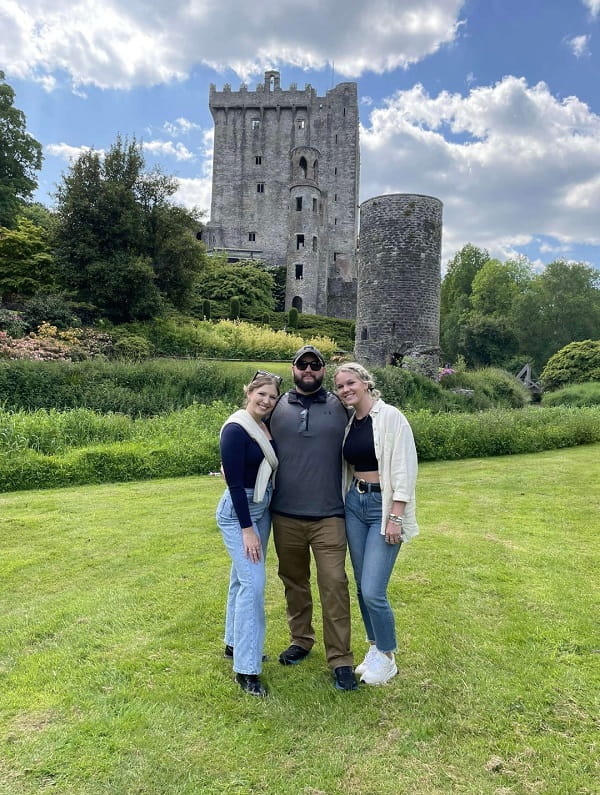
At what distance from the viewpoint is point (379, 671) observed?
2.96m

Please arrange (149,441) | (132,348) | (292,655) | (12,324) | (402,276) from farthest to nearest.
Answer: (402,276) < (132,348) < (12,324) < (149,441) < (292,655)

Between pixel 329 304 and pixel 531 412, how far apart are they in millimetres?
31322

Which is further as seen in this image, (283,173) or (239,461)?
(283,173)

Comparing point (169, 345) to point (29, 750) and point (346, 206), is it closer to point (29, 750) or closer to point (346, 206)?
point (29, 750)

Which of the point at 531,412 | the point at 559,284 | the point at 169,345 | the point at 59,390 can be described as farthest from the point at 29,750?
the point at 559,284

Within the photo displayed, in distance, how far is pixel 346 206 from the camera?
46.5 m

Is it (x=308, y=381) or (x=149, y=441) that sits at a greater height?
(x=308, y=381)

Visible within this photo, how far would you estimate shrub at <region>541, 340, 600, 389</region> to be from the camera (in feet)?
82.4

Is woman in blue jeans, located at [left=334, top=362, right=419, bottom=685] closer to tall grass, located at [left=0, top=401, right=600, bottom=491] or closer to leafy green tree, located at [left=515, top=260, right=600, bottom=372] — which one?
tall grass, located at [left=0, top=401, right=600, bottom=491]

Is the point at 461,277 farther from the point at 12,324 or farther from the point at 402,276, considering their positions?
the point at 12,324

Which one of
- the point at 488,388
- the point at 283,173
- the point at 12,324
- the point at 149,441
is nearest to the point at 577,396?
the point at 488,388

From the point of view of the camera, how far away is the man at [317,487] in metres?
2.89

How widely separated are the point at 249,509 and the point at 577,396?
881 inches

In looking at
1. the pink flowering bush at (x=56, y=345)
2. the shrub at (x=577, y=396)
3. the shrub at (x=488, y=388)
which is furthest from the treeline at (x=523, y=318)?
the pink flowering bush at (x=56, y=345)
